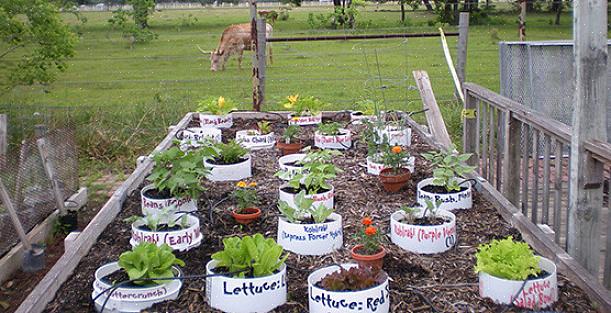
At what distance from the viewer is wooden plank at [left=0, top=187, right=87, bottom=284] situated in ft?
17.7

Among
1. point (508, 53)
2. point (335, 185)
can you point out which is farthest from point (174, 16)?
point (335, 185)

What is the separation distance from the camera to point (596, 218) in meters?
3.45

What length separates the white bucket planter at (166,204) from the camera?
4.25 m

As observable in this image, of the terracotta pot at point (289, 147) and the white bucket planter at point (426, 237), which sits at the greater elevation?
the terracotta pot at point (289, 147)

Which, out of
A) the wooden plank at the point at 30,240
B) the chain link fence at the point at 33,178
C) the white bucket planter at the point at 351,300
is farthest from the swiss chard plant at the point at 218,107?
the white bucket planter at the point at 351,300

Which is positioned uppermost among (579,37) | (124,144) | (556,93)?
(579,37)

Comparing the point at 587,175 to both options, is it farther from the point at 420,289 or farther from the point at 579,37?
the point at 420,289

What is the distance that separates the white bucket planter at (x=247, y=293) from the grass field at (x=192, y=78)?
3.53m

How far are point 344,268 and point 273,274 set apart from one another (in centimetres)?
31

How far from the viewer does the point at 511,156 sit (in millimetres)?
4820

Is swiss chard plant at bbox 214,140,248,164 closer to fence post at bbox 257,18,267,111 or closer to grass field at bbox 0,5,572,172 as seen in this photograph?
grass field at bbox 0,5,572,172

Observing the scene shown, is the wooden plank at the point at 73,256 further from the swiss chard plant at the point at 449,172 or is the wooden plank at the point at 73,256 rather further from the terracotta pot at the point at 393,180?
the swiss chard plant at the point at 449,172

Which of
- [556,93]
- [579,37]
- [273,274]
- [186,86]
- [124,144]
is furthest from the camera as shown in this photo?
[186,86]

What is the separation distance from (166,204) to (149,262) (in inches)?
48.1
